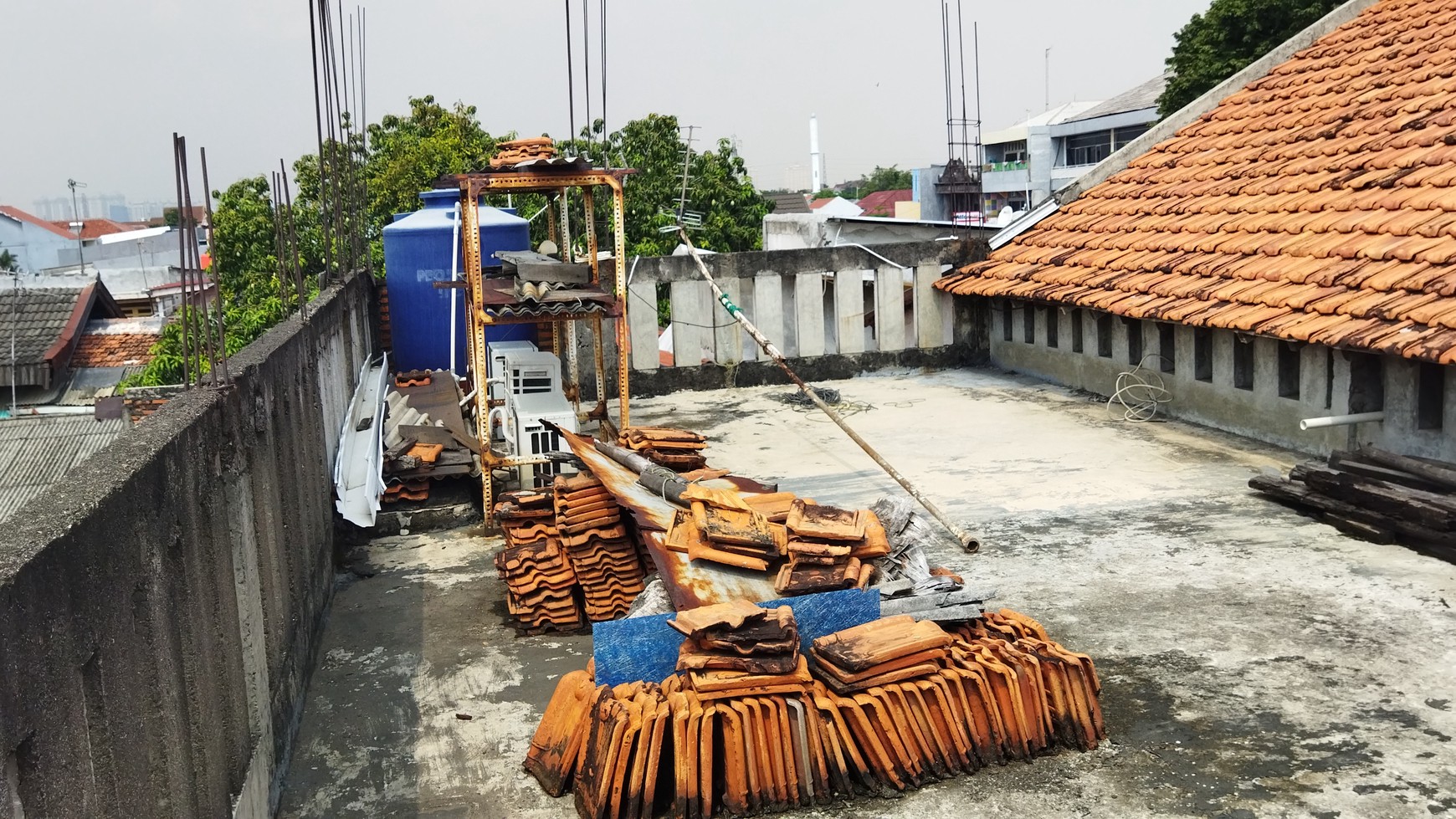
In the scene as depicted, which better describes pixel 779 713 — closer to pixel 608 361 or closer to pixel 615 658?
pixel 615 658

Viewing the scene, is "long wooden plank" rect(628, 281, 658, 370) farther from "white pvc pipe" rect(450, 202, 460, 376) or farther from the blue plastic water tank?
"white pvc pipe" rect(450, 202, 460, 376)

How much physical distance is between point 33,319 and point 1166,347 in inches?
1010

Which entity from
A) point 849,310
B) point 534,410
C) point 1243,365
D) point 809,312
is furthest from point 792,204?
point 534,410

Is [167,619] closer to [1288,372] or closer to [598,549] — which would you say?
[598,549]

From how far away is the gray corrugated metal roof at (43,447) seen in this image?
62.2ft

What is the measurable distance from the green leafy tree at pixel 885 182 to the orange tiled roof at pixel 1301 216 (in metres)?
95.2

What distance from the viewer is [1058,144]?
56.7 m

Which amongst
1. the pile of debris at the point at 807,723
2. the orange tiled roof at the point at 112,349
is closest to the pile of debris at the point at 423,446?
the pile of debris at the point at 807,723

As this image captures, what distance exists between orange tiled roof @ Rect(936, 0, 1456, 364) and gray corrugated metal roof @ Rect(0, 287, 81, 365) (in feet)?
67.6

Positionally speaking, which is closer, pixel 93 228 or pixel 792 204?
pixel 792 204

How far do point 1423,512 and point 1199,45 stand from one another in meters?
17.3

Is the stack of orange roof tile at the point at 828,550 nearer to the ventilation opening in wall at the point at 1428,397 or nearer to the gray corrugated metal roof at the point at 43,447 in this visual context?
the ventilation opening in wall at the point at 1428,397

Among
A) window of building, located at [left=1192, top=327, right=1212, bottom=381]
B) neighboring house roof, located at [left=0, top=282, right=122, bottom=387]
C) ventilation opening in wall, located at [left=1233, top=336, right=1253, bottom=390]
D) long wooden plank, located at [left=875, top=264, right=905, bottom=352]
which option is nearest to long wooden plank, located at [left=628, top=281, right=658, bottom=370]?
long wooden plank, located at [left=875, top=264, right=905, bottom=352]

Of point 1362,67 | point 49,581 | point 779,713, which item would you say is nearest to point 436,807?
point 779,713
